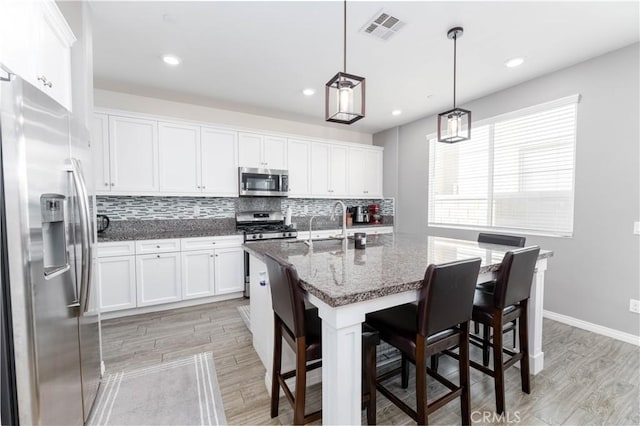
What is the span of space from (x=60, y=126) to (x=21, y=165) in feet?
1.22

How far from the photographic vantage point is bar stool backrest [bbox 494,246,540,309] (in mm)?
1594

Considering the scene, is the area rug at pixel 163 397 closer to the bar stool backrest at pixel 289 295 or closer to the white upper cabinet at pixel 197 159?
the bar stool backrest at pixel 289 295

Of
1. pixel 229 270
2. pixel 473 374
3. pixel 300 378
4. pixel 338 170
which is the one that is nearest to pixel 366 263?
pixel 300 378

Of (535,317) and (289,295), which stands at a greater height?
(289,295)

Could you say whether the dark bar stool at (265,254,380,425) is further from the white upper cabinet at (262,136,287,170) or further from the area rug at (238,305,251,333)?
the white upper cabinet at (262,136,287,170)

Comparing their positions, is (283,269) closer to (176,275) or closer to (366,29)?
(366,29)

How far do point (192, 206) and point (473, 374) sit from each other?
378cm

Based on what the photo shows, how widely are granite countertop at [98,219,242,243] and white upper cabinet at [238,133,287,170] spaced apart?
0.96m

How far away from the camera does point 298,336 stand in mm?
1283

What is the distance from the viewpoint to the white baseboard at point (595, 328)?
2.52 metres

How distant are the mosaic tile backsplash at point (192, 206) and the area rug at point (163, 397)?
7.03 ft

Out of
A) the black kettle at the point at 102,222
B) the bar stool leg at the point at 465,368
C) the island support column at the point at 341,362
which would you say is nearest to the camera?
the island support column at the point at 341,362

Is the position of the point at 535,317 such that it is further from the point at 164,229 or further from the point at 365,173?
the point at 164,229

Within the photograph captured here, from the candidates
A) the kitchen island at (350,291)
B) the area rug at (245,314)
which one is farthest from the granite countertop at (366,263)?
the area rug at (245,314)
